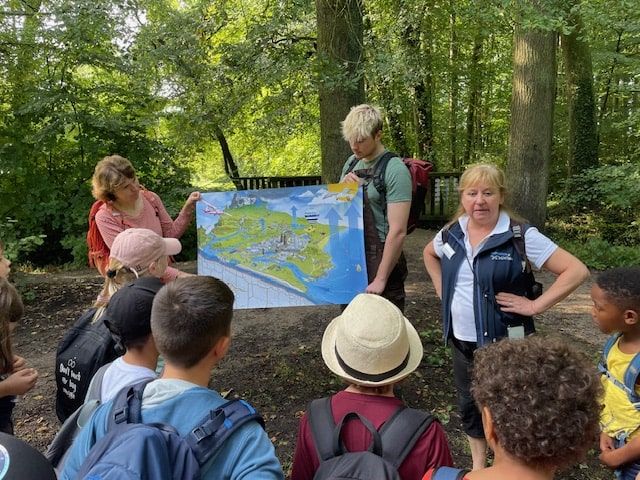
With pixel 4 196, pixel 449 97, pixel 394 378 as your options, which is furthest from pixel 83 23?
pixel 449 97

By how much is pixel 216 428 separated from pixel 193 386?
0.18 metres

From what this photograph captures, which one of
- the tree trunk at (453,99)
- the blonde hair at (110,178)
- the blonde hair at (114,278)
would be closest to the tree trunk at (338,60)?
the blonde hair at (110,178)

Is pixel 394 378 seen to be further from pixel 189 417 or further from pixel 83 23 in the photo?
pixel 83 23

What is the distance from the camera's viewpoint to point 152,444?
1.13m

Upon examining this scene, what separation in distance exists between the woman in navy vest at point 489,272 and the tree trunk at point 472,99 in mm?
12237

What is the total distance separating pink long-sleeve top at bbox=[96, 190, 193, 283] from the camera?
9.52ft

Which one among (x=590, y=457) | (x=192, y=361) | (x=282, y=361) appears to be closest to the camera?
(x=192, y=361)

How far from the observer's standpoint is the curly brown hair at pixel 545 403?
114cm

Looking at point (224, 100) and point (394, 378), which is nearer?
point (394, 378)

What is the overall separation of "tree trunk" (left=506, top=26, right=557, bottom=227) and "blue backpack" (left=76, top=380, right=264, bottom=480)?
7.99 metres

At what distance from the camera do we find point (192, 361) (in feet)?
4.69

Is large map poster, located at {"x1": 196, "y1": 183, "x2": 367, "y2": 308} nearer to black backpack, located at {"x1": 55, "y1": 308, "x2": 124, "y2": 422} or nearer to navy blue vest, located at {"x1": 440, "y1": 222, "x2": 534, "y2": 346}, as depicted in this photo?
navy blue vest, located at {"x1": 440, "y1": 222, "x2": 534, "y2": 346}

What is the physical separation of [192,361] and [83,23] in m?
6.62

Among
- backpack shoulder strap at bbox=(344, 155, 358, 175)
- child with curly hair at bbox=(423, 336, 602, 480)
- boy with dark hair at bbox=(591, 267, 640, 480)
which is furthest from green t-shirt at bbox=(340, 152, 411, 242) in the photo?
child with curly hair at bbox=(423, 336, 602, 480)
